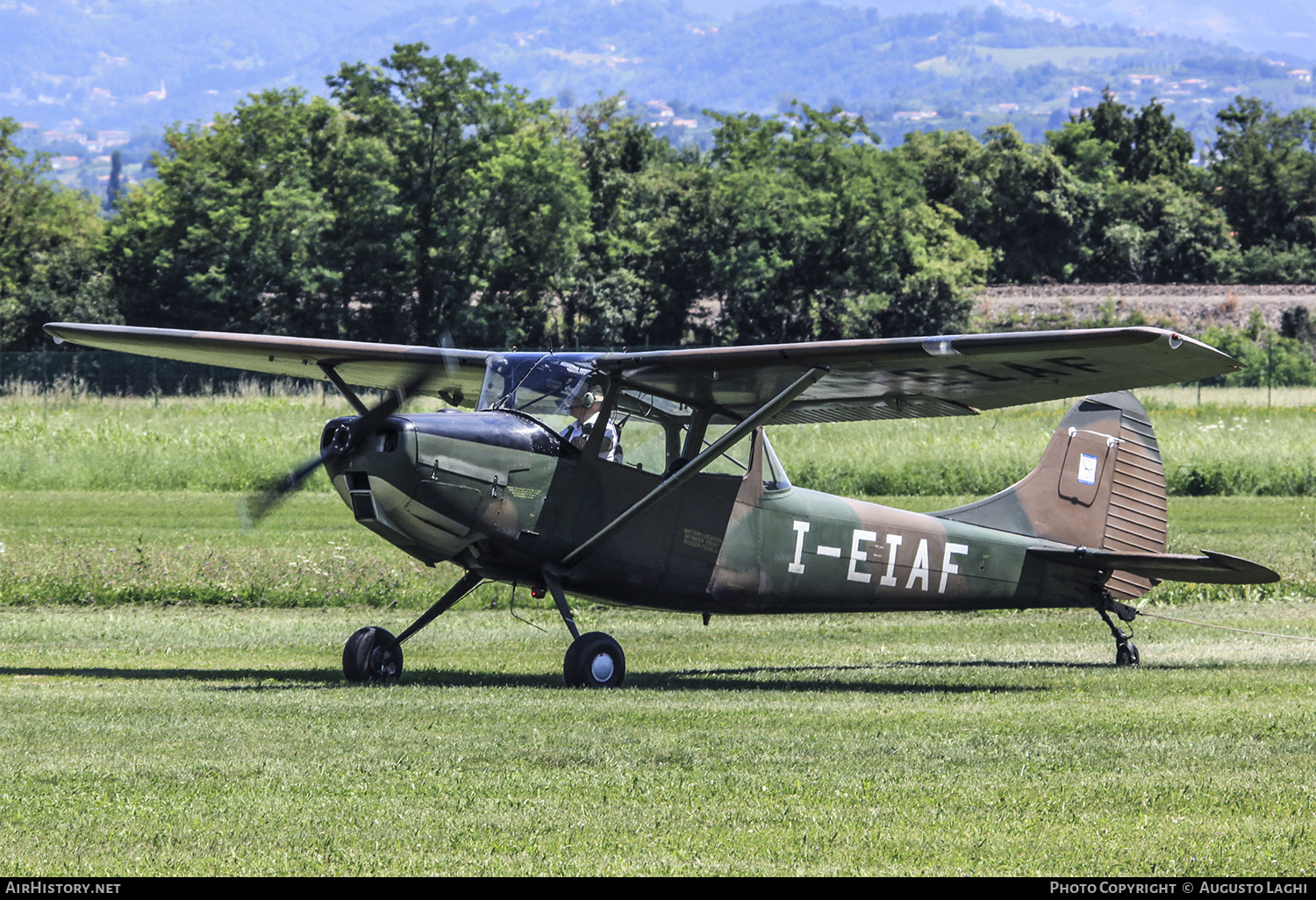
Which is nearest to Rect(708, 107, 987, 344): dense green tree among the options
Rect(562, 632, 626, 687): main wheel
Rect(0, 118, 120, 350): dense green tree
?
Rect(0, 118, 120, 350): dense green tree

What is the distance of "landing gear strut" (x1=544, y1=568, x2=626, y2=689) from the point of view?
1134 centimetres

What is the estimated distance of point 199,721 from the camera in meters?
9.23

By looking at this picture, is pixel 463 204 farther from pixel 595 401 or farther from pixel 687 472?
pixel 687 472

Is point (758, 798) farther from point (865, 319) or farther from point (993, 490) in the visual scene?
point (865, 319)

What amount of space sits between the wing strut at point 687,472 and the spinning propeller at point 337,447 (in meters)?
1.83

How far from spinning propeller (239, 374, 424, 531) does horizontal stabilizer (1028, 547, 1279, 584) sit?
21.2 ft

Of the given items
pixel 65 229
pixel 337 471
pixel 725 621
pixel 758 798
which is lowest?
pixel 725 621

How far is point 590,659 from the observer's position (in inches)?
448

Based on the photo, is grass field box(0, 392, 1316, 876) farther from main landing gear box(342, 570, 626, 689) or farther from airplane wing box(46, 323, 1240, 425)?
airplane wing box(46, 323, 1240, 425)

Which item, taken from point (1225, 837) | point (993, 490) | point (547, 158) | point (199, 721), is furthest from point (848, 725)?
→ point (547, 158)

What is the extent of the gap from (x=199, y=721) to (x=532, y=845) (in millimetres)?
3904

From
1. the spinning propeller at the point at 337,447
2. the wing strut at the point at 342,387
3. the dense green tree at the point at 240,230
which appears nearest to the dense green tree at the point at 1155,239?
the dense green tree at the point at 240,230

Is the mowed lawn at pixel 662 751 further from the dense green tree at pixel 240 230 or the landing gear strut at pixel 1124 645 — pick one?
the dense green tree at pixel 240 230

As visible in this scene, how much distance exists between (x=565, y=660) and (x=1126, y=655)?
512cm
